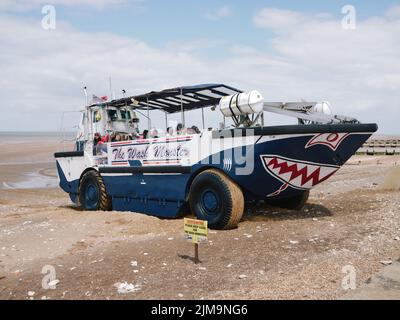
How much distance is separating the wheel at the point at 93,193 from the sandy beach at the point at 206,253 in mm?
847

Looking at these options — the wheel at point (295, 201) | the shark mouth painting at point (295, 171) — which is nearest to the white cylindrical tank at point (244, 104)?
the shark mouth painting at point (295, 171)

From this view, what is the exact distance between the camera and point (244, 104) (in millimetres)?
7191

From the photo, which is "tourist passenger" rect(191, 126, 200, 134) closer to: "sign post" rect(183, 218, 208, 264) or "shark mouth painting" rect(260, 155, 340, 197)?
"shark mouth painting" rect(260, 155, 340, 197)

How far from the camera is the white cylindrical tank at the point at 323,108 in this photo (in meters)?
7.91

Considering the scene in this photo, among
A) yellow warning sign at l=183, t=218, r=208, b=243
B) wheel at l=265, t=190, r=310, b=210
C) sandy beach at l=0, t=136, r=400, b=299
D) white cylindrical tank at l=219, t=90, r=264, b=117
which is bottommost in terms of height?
sandy beach at l=0, t=136, r=400, b=299

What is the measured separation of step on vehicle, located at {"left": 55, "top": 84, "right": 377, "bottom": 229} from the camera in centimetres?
698

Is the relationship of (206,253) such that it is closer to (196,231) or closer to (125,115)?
(196,231)

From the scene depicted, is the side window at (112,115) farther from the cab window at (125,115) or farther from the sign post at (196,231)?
the sign post at (196,231)

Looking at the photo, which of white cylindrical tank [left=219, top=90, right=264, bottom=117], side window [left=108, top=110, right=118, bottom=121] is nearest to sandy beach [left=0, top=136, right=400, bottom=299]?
white cylindrical tank [left=219, top=90, right=264, bottom=117]

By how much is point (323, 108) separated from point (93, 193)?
19.3ft

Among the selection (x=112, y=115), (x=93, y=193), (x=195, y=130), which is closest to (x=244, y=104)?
(x=195, y=130)

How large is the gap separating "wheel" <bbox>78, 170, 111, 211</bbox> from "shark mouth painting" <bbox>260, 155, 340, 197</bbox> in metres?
4.61
